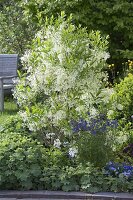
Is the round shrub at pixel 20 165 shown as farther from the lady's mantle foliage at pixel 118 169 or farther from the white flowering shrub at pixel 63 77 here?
the lady's mantle foliage at pixel 118 169

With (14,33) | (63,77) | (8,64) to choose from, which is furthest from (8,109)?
(63,77)

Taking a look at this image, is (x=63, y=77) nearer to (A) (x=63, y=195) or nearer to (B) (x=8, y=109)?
(A) (x=63, y=195)

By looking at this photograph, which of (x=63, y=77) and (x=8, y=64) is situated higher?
(x=63, y=77)

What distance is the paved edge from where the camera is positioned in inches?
194

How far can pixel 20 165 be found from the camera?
528cm

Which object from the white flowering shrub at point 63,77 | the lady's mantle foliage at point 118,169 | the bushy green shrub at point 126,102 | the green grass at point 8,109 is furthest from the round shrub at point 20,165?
the green grass at point 8,109

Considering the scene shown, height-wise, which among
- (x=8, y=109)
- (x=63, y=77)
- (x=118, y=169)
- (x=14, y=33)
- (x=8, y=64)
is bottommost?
(x=8, y=109)

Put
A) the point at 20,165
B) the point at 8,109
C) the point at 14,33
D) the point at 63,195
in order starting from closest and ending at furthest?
the point at 63,195 < the point at 20,165 < the point at 8,109 < the point at 14,33

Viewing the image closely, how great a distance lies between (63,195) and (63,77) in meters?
1.43

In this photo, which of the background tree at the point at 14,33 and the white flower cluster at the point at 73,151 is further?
the background tree at the point at 14,33

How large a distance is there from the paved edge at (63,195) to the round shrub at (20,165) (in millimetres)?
129

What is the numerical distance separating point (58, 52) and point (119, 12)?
7232mm

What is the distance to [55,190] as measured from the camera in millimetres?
5152

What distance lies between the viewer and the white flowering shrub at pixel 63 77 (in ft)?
19.4
